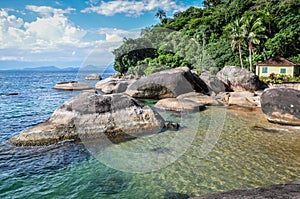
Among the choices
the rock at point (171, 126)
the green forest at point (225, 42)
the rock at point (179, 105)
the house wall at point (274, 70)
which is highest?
the green forest at point (225, 42)

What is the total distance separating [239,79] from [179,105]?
9.84m

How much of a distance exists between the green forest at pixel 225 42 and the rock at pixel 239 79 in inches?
387

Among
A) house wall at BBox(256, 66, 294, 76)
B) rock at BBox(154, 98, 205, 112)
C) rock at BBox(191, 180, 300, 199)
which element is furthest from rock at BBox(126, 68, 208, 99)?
rock at BBox(191, 180, 300, 199)

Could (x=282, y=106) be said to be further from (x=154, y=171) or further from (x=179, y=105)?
(x=154, y=171)

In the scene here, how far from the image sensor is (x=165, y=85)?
2017cm

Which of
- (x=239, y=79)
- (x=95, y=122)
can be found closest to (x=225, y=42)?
(x=239, y=79)

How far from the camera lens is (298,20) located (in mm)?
33656

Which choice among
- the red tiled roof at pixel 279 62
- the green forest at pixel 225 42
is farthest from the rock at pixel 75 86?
the red tiled roof at pixel 279 62

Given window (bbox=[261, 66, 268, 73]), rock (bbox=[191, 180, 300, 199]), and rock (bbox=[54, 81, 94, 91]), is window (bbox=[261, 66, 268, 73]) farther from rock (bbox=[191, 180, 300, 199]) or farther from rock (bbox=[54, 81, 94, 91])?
rock (bbox=[191, 180, 300, 199])

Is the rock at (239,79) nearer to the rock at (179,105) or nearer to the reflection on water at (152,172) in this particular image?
the rock at (179,105)

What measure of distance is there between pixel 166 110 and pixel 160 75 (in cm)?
517

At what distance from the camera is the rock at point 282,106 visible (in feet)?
38.8

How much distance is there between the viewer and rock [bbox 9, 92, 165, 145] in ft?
30.8

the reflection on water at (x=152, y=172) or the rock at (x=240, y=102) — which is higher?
the rock at (x=240, y=102)
